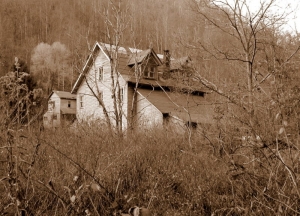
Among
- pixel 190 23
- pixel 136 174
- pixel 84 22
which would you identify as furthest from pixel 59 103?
pixel 84 22

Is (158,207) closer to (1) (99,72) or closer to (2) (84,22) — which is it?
(1) (99,72)

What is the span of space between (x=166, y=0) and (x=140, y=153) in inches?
1552

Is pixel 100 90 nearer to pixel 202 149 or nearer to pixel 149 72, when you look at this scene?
pixel 149 72

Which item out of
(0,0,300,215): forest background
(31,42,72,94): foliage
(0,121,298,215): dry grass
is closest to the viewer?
(0,0,300,215): forest background

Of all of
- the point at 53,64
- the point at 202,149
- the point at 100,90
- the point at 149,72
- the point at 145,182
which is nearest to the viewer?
the point at 145,182

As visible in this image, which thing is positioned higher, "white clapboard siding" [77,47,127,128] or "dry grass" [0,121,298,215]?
"white clapboard siding" [77,47,127,128]

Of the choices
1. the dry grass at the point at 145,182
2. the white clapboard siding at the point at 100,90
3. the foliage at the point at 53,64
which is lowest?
the dry grass at the point at 145,182

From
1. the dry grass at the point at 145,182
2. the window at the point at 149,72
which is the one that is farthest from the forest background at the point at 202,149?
the window at the point at 149,72

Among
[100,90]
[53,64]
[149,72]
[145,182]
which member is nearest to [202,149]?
[145,182]

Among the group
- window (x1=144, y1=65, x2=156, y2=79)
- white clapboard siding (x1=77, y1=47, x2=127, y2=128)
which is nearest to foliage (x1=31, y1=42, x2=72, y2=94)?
white clapboard siding (x1=77, y1=47, x2=127, y2=128)

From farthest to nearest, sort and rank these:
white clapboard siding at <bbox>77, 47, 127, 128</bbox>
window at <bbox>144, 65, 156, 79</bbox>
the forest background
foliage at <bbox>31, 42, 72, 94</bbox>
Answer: foliage at <bbox>31, 42, 72, 94</bbox>
window at <bbox>144, 65, 156, 79</bbox>
white clapboard siding at <bbox>77, 47, 127, 128</bbox>
the forest background

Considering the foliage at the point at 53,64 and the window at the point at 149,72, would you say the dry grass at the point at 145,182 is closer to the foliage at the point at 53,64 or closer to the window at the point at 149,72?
the window at the point at 149,72

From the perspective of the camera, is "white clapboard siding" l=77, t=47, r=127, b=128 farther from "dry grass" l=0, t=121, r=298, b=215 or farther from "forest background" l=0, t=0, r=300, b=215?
"dry grass" l=0, t=121, r=298, b=215

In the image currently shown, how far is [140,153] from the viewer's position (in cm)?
750
